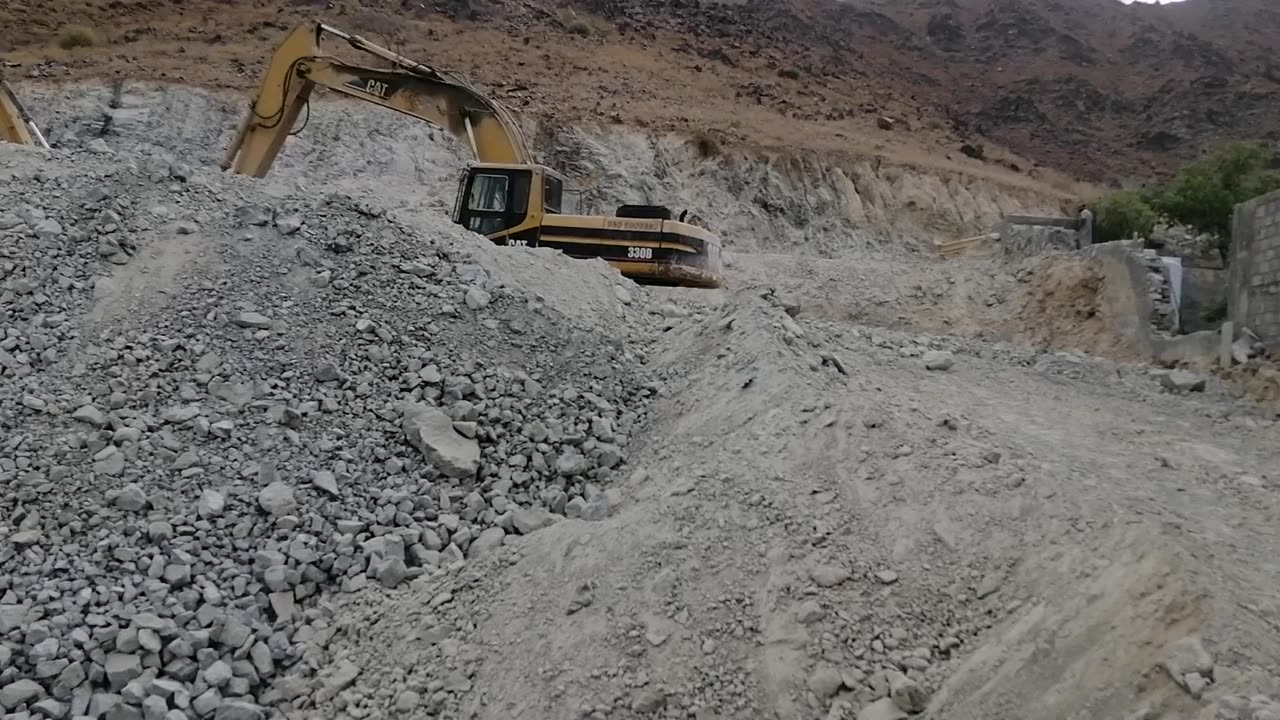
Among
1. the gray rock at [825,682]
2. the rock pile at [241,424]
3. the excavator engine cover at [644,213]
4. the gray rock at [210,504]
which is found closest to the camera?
the gray rock at [825,682]

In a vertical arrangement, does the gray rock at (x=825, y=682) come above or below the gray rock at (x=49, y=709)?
above

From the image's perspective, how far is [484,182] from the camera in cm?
954

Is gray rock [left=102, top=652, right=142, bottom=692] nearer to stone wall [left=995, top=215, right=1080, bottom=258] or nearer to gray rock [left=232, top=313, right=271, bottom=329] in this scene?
gray rock [left=232, top=313, right=271, bottom=329]

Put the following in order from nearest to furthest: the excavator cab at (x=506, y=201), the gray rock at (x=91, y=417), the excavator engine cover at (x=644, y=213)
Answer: the gray rock at (x=91, y=417) → the excavator cab at (x=506, y=201) → the excavator engine cover at (x=644, y=213)

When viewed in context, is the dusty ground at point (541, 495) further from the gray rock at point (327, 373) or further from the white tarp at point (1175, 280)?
the white tarp at point (1175, 280)

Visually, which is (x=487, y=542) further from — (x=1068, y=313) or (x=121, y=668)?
(x=1068, y=313)

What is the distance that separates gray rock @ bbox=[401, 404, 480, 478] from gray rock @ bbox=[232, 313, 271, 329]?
1.26 metres

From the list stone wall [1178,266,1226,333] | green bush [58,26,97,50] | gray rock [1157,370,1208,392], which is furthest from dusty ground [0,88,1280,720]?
green bush [58,26,97,50]

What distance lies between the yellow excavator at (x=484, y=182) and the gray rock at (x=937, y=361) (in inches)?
119

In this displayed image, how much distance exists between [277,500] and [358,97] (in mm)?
5898

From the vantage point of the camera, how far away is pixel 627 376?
6699 millimetres

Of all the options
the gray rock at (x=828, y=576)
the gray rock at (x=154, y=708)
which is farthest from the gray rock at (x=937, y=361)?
the gray rock at (x=154, y=708)

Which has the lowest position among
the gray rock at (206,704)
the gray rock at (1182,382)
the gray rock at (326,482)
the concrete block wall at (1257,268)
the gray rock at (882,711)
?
the gray rock at (206,704)

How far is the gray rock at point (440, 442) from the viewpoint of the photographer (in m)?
5.49
